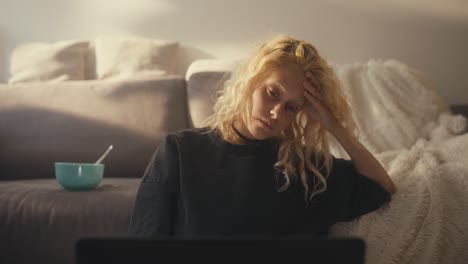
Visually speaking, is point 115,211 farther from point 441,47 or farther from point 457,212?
point 441,47

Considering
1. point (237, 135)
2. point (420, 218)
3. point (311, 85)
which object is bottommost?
point (420, 218)

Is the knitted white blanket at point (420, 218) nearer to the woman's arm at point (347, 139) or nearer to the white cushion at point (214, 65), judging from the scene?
the woman's arm at point (347, 139)

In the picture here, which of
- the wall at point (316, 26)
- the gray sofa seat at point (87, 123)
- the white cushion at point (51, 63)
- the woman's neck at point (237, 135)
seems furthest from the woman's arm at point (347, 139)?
the white cushion at point (51, 63)

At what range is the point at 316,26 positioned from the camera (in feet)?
6.40

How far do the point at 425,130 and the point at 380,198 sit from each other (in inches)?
27.9

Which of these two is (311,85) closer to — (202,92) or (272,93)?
(272,93)

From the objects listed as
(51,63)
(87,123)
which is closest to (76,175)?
(87,123)

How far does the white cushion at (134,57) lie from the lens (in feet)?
6.28

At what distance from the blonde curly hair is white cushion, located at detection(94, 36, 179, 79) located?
3.02 feet

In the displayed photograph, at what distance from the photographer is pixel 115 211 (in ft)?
3.83

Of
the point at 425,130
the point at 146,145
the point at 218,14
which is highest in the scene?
the point at 218,14

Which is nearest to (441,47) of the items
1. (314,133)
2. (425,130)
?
(425,130)

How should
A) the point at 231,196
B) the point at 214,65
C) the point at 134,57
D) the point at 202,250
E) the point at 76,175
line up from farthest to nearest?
the point at 134,57 → the point at 214,65 → the point at 76,175 → the point at 231,196 → the point at 202,250

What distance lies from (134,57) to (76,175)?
0.76 metres
